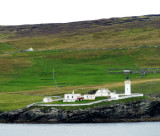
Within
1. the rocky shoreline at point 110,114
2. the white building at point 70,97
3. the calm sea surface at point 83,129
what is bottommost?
the calm sea surface at point 83,129

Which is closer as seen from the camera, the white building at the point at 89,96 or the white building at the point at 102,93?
the white building at the point at 89,96

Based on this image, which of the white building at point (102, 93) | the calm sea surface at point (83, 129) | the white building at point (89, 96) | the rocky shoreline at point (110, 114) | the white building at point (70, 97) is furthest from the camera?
the white building at point (102, 93)

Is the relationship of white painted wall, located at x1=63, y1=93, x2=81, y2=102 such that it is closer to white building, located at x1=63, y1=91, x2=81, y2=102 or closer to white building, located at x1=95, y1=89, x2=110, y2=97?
white building, located at x1=63, y1=91, x2=81, y2=102

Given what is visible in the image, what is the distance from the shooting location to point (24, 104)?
131750 millimetres

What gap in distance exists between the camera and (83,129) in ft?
354

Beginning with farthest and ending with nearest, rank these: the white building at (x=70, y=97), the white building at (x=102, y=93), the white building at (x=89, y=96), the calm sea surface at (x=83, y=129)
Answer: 1. the white building at (x=102, y=93)
2. the white building at (x=70, y=97)
3. the white building at (x=89, y=96)
4. the calm sea surface at (x=83, y=129)

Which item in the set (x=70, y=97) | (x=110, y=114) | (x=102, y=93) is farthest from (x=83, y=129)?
(x=102, y=93)

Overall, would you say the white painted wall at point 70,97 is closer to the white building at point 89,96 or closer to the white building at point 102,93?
the white building at point 89,96

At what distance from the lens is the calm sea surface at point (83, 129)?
101m

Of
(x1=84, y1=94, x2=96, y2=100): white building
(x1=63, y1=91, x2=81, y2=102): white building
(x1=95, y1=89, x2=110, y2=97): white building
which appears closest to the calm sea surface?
(x1=63, y1=91, x2=81, y2=102): white building

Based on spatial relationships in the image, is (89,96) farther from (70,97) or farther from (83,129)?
(83,129)

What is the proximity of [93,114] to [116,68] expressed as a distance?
71.2 meters

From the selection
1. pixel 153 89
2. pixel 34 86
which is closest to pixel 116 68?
pixel 34 86

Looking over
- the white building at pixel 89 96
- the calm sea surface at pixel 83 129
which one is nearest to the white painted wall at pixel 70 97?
the white building at pixel 89 96
